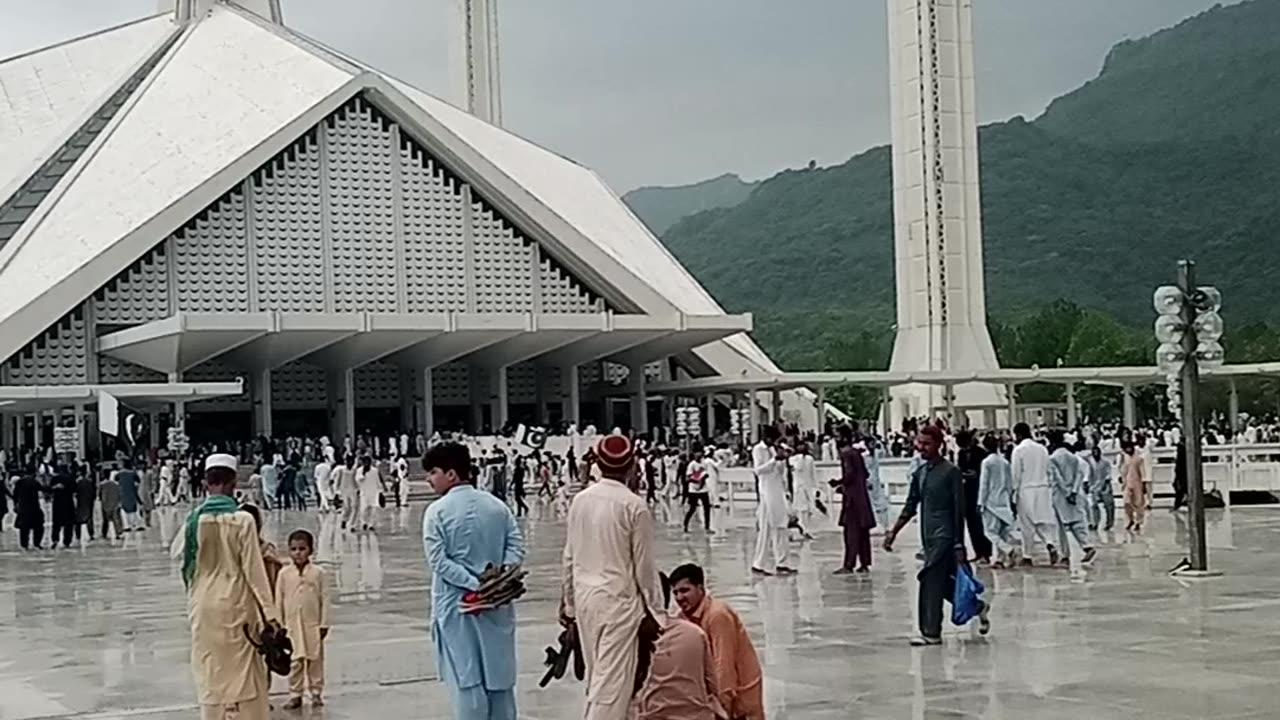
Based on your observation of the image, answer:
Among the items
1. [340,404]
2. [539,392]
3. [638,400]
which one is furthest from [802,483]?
[539,392]

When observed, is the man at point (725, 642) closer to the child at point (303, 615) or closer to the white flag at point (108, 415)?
the child at point (303, 615)

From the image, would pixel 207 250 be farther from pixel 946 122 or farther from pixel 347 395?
pixel 946 122

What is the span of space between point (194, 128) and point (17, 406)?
961cm

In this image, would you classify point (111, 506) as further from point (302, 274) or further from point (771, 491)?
point (302, 274)

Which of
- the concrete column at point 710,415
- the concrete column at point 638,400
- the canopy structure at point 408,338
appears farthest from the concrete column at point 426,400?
the concrete column at point 710,415

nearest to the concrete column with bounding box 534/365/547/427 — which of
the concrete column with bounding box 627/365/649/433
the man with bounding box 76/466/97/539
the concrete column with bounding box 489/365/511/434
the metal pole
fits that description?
the concrete column with bounding box 489/365/511/434

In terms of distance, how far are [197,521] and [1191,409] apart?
320 inches

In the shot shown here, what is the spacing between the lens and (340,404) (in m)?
39.8

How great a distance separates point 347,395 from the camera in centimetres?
3975

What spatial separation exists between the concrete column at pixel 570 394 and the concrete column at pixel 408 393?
378cm

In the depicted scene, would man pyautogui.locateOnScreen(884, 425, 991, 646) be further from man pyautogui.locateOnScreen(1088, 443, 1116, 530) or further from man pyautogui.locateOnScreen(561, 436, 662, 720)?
man pyautogui.locateOnScreen(1088, 443, 1116, 530)

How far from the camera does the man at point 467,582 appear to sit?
559 cm

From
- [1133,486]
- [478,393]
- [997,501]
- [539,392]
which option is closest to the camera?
[997,501]

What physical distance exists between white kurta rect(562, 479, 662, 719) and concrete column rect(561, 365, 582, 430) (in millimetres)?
36608
